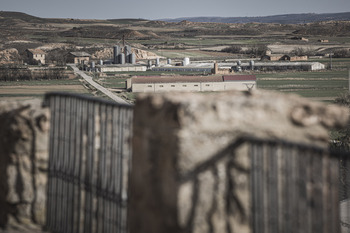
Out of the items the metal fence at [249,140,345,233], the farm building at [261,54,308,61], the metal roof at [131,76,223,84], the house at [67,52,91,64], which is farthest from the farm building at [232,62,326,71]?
the metal fence at [249,140,345,233]

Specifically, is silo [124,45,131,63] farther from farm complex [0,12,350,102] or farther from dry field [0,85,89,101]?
dry field [0,85,89,101]

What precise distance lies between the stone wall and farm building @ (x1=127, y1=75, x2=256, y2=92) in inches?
2612

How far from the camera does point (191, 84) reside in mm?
75500

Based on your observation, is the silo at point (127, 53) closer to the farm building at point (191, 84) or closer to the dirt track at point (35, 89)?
the dirt track at point (35, 89)

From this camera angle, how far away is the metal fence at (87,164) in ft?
17.1

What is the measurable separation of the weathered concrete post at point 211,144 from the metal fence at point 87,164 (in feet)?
3.00

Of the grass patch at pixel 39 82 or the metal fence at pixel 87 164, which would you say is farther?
the grass patch at pixel 39 82

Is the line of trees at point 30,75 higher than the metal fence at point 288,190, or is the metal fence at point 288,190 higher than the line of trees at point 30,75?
the line of trees at point 30,75

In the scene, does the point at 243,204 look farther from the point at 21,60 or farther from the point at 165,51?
the point at 165,51

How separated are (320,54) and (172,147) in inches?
5923

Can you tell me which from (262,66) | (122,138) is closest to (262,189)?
(122,138)

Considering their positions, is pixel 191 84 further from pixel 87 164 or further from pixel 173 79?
pixel 87 164

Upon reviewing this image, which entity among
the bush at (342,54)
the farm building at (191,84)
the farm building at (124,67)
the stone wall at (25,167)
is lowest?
the stone wall at (25,167)

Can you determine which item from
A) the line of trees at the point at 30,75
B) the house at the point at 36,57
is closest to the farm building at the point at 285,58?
the house at the point at 36,57
